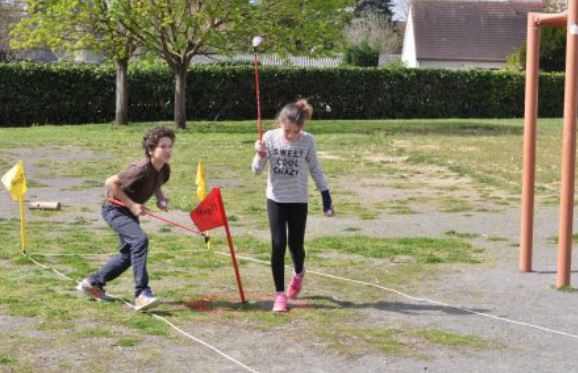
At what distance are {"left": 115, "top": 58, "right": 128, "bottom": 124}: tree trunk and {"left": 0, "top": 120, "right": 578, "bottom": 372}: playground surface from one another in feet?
65.4

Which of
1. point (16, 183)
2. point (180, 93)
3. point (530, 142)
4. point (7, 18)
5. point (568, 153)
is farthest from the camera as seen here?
point (7, 18)

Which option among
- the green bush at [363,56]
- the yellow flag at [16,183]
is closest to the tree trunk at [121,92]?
the green bush at [363,56]

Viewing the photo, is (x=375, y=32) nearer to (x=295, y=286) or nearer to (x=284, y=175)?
(x=295, y=286)

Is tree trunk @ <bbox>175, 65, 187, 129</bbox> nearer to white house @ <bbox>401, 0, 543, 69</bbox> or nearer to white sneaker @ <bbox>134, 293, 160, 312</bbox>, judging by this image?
white sneaker @ <bbox>134, 293, 160, 312</bbox>

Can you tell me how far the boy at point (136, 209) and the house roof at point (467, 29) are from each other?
53.1 m

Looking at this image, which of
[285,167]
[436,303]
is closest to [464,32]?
[436,303]

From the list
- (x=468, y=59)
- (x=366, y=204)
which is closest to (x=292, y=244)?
(x=366, y=204)

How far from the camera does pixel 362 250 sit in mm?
9320

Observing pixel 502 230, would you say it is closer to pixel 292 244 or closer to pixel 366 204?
pixel 366 204

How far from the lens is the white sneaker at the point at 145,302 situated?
6469mm

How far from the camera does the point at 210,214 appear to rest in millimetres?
7066

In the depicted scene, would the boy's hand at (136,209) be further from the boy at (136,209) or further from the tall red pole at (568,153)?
the tall red pole at (568,153)

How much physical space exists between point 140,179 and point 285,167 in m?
1.03

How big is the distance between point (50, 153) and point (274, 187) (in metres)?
14.9
